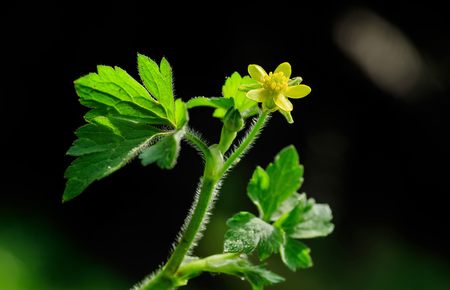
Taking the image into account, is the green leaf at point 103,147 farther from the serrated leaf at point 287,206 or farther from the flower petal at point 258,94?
the serrated leaf at point 287,206

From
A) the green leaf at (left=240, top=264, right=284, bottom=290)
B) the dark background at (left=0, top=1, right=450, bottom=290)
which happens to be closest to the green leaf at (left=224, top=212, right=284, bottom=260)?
the green leaf at (left=240, top=264, right=284, bottom=290)

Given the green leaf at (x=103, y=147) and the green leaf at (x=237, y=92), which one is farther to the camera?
the green leaf at (x=237, y=92)

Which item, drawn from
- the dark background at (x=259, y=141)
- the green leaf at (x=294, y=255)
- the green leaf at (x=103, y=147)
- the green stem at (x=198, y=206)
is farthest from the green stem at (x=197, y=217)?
the dark background at (x=259, y=141)

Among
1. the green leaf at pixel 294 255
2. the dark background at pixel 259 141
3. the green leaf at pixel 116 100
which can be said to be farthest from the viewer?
the dark background at pixel 259 141

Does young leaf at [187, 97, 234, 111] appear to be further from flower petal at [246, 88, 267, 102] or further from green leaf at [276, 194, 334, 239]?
Answer: green leaf at [276, 194, 334, 239]

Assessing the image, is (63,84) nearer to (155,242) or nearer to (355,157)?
(155,242)

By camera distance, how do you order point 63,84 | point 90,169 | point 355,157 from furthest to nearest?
point 355,157 → point 63,84 → point 90,169

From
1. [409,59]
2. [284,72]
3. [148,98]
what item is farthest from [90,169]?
[409,59]
